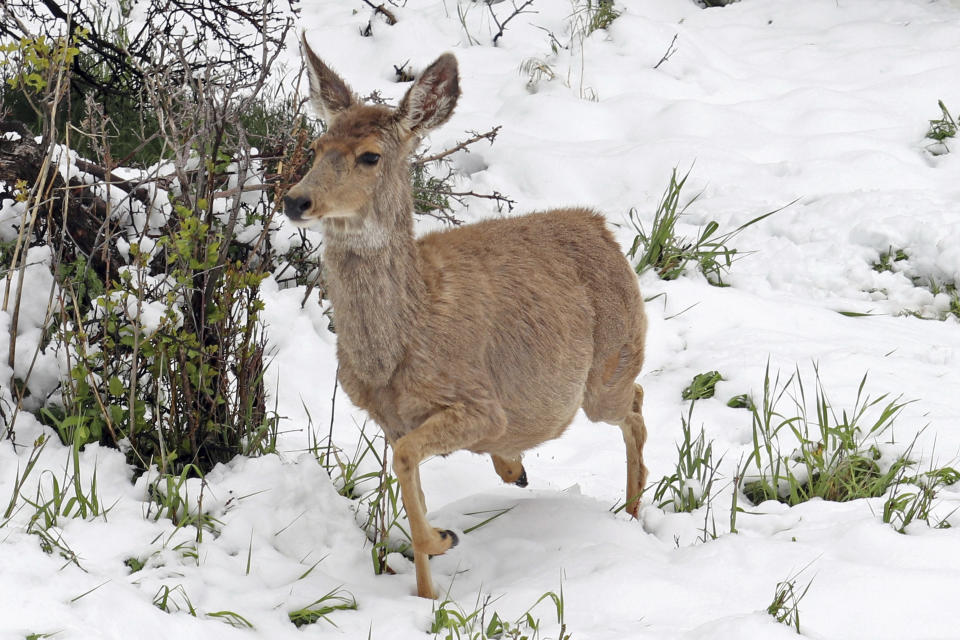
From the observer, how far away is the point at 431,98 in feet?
12.3

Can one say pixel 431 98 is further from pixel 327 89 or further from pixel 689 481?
pixel 689 481

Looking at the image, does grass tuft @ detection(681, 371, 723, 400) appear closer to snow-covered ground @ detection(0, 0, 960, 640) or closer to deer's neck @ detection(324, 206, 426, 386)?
snow-covered ground @ detection(0, 0, 960, 640)

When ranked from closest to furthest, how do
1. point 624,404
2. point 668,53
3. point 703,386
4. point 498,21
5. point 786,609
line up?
point 786,609 < point 624,404 < point 703,386 < point 668,53 < point 498,21

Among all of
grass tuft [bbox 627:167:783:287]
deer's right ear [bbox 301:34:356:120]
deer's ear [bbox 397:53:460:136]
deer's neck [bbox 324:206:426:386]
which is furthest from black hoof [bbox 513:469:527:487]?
grass tuft [bbox 627:167:783:287]

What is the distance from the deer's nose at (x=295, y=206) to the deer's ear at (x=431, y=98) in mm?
594

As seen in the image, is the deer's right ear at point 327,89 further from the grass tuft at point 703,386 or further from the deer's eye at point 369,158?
the grass tuft at point 703,386

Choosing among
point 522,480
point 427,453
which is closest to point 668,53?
point 522,480

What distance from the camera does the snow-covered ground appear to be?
3.30 metres

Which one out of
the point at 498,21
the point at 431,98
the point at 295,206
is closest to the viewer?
the point at 295,206

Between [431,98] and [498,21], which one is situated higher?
[498,21]

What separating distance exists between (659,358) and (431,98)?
111 inches

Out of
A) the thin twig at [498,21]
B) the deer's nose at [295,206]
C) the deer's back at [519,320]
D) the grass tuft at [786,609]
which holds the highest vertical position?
the thin twig at [498,21]

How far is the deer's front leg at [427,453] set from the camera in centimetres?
345

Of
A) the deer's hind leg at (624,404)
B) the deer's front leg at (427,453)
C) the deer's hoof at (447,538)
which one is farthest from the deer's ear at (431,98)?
the deer's hoof at (447,538)
